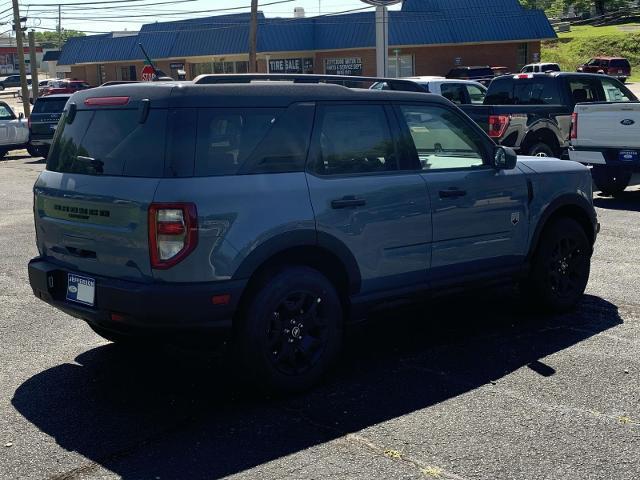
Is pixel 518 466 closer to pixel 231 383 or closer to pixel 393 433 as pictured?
pixel 393 433

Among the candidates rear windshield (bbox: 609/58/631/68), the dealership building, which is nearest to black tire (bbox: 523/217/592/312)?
the dealership building

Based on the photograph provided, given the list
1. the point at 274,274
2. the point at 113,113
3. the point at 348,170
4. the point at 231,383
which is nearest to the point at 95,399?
the point at 231,383

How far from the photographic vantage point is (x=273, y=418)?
4930 millimetres

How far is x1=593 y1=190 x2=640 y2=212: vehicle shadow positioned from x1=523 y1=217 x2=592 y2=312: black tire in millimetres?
5918

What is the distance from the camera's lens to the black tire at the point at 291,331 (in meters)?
5.03

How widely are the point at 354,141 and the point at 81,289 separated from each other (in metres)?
2.03

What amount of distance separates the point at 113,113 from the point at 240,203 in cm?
106

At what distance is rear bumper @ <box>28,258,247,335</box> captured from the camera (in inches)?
186

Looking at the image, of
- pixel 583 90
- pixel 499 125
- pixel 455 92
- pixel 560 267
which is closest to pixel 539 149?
pixel 499 125

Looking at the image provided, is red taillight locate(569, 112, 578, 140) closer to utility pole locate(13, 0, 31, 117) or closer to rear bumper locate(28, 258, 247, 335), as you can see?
rear bumper locate(28, 258, 247, 335)

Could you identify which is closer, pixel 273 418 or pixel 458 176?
pixel 273 418

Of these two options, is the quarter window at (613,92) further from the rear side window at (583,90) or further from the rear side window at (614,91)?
the rear side window at (583,90)

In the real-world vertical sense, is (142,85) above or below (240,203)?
above

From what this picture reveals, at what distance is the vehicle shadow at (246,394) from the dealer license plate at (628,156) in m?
6.48
